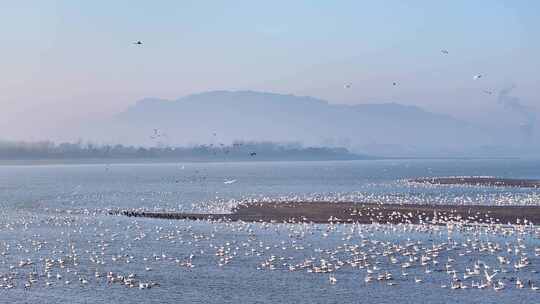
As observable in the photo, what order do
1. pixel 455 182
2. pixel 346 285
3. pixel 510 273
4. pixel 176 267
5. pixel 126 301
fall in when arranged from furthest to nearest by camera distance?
1. pixel 455 182
2. pixel 176 267
3. pixel 510 273
4. pixel 346 285
5. pixel 126 301

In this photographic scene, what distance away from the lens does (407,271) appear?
42.2m

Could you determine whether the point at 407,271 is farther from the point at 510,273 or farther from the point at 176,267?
the point at 176,267

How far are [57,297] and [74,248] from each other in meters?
15.3

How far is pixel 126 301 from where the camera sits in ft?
119

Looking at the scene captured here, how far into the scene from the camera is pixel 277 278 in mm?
40844

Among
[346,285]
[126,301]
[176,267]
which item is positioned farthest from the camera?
[176,267]

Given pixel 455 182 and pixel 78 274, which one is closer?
pixel 78 274

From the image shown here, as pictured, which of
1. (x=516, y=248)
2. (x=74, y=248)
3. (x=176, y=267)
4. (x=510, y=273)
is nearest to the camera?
(x=510, y=273)

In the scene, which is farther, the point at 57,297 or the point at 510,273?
the point at 510,273

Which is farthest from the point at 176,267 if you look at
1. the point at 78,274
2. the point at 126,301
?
the point at 126,301

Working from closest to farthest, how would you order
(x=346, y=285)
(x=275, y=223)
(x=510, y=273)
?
(x=346, y=285) < (x=510, y=273) < (x=275, y=223)

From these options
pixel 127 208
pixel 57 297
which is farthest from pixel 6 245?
pixel 127 208

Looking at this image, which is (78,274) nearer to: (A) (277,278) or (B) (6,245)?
(A) (277,278)

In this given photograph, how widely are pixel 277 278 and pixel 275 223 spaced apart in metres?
24.8
